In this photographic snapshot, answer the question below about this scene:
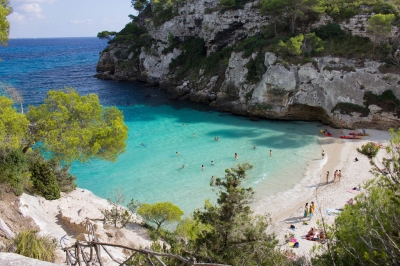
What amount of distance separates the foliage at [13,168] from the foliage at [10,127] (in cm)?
31

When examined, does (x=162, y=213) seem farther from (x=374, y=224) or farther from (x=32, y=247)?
(x=374, y=224)

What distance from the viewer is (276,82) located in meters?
32.8

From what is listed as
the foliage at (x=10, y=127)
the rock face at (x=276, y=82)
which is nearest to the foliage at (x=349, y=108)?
the rock face at (x=276, y=82)

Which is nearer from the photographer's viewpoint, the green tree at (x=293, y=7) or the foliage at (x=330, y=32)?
the foliage at (x=330, y=32)

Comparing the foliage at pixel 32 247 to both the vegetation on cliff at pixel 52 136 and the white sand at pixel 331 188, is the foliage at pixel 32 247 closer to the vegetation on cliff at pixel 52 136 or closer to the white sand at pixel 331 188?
the vegetation on cliff at pixel 52 136

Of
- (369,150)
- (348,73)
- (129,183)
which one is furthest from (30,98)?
(369,150)

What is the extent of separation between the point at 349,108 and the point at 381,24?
9.05 m

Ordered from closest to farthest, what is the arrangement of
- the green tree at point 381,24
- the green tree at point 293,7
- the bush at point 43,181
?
the bush at point 43,181, the green tree at point 381,24, the green tree at point 293,7

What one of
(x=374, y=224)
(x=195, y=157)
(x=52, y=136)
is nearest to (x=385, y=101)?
(x=195, y=157)

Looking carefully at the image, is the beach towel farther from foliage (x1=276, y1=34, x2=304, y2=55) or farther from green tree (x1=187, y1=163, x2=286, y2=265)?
foliage (x1=276, y1=34, x2=304, y2=55)

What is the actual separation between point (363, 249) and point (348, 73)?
2773 centimetres

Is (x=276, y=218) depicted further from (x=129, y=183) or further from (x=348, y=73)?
(x=348, y=73)

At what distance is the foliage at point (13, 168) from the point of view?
41.4 ft

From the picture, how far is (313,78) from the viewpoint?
32031mm
